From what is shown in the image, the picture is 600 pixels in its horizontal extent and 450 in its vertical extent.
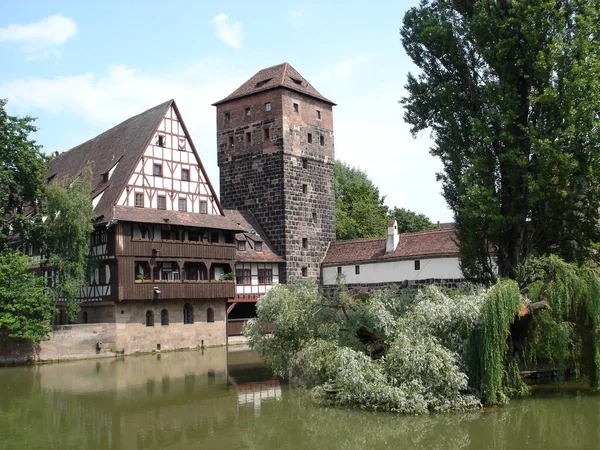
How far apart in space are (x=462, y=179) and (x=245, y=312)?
2663 cm

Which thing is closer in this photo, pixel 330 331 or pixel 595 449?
pixel 595 449

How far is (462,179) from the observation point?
2098cm

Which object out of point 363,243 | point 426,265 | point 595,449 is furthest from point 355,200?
point 595,449

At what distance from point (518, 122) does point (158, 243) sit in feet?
70.5

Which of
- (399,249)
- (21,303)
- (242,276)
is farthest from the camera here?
(242,276)

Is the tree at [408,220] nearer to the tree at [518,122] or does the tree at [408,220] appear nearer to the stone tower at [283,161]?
the stone tower at [283,161]

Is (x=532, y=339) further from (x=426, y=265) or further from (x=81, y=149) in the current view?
(x=81, y=149)

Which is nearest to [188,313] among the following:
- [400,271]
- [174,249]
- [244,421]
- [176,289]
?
[176,289]

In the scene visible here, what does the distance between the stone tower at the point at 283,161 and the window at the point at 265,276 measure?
107 centimetres

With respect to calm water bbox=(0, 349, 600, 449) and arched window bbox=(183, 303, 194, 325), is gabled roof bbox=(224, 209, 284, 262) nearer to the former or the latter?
arched window bbox=(183, 303, 194, 325)

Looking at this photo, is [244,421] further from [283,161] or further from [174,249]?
[283,161]

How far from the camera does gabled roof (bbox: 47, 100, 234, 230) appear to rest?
3584cm

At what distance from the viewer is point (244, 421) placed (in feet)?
54.3

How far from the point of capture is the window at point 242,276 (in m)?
42.8
